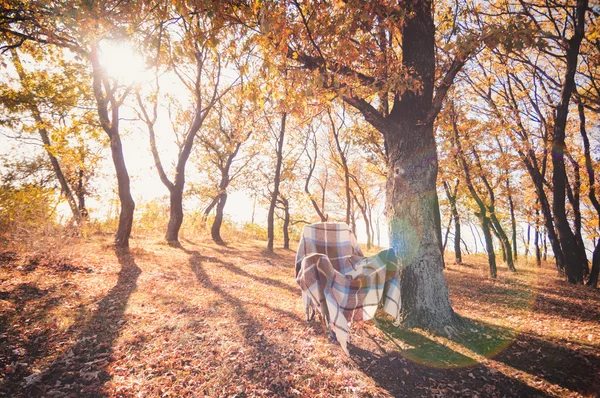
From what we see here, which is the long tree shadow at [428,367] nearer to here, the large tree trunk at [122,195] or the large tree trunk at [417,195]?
the large tree trunk at [417,195]

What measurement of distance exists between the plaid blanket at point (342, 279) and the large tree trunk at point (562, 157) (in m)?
7.82

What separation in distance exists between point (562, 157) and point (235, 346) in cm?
1012

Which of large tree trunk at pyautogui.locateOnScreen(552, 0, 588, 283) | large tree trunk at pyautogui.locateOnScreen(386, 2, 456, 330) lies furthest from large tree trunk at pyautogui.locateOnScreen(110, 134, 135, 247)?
large tree trunk at pyautogui.locateOnScreen(552, 0, 588, 283)

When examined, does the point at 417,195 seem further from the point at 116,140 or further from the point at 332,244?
the point at 116,140

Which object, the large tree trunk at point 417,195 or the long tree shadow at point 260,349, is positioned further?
A: the large tree trunk at point 417,195

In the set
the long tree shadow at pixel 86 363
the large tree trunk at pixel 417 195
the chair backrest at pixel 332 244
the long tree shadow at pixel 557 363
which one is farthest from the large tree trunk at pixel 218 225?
the long tree shadow at pixel 557 363

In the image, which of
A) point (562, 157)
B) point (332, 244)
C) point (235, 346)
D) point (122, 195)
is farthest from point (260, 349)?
point (562, 157)

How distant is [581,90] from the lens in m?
9.34

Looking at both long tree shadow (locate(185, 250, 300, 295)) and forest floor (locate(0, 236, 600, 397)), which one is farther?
long tree shadow (locate(185, 250, 300, 295))

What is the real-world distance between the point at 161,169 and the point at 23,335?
9109 mm

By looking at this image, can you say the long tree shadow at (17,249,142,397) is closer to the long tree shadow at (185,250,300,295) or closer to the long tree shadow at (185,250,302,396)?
the long tree shadow at (185,250,302,396)

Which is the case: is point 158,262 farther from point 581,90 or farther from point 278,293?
point 581,90

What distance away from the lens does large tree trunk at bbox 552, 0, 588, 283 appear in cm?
701

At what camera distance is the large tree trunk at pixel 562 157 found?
7012 mm
